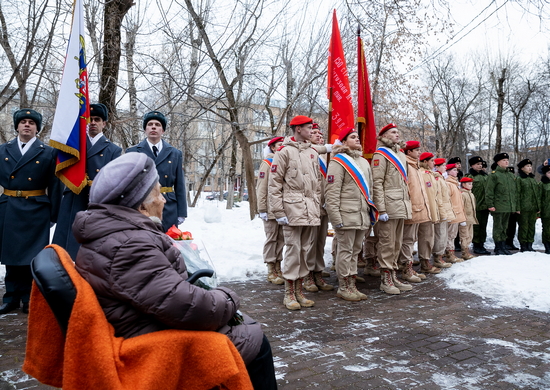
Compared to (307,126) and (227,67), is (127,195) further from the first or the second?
(227,67)

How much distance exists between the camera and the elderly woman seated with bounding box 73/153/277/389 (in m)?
1.68

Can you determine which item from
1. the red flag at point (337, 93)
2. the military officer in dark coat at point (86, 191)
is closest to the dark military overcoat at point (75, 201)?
the military officer in dark coat at point (86, 191)

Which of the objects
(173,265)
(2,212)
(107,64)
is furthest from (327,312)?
(107,64)

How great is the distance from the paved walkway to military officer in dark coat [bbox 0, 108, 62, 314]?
0.40 m

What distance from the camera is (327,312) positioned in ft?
16.1

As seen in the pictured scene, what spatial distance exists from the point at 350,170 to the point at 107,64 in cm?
504

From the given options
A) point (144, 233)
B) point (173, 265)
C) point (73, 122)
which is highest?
point (73, 122)

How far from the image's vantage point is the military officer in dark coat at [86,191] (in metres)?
4.50

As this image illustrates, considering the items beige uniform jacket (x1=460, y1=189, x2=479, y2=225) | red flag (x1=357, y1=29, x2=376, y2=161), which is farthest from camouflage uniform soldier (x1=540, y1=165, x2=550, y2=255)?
red flag (x1=357, y1=29, x2=376, y2=161)

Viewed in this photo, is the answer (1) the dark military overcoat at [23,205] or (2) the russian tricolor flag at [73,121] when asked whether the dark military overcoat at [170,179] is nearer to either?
(2) the russian tricolor flag at [73,121]

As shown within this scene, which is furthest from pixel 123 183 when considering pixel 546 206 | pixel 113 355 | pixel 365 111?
pixel 546 206

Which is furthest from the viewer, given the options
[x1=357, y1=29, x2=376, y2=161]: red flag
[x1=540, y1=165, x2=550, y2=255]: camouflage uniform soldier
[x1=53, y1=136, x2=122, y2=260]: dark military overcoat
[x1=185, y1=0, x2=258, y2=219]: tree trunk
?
[x1=540, y1=165, x2=550, y2=255]: camouflage uniform soldier

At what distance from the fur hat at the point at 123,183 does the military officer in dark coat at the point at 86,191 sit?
8.96 feet

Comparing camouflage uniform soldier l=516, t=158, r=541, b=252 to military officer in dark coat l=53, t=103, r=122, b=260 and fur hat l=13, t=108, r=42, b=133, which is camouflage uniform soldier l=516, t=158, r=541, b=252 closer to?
military officer in dark coat l=53, t=103, r=122, b=260
